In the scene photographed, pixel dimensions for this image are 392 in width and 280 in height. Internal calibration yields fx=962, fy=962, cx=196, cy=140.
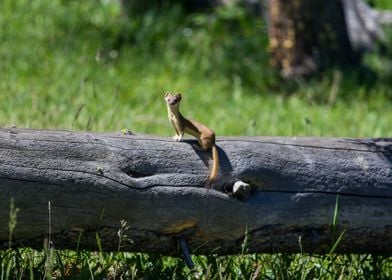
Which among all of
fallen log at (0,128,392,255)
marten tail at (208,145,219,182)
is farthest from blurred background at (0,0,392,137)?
marten tail at (208,145,219,182)

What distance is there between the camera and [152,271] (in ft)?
14.9

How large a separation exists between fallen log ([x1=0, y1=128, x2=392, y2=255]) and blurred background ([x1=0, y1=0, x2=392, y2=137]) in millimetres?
3094

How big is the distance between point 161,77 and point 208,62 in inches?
28.2

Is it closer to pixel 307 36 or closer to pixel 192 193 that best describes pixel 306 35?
pixel 307 36

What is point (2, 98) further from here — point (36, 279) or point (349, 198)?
point (349, 198)

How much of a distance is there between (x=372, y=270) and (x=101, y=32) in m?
5.58

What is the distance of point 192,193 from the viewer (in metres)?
4.25

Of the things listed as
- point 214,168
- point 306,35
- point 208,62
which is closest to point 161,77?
point 208,62

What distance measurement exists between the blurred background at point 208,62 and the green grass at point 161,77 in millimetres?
15

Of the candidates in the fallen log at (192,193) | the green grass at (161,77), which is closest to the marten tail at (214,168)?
the fallen log at (192,193)

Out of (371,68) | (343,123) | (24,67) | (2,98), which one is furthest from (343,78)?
(2,98)

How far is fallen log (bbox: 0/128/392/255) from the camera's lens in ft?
13.4

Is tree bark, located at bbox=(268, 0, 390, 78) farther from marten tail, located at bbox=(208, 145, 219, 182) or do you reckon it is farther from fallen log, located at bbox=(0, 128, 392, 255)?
marten tail, located at bbox=(208, 145, 219, 182)

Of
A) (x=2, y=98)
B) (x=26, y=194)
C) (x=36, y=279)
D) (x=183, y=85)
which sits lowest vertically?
(x=36, y=279)
